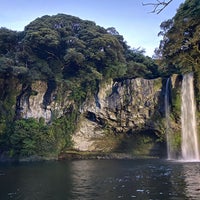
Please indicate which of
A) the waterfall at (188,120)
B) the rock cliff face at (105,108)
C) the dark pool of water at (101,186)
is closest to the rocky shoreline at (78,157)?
the rock cliff face at (105,108)

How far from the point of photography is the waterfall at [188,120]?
30.9 m

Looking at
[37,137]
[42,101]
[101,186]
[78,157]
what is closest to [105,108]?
[78,157]

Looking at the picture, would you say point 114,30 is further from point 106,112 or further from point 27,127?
point 27,127

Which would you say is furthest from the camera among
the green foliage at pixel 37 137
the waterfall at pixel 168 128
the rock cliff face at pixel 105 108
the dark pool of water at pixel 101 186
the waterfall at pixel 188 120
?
the rock cliff face at pixel 105 108

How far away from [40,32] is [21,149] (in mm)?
11779

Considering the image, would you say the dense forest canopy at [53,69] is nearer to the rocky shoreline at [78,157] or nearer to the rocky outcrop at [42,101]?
the rocky outcrop at [42,101]

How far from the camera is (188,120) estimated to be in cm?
3155

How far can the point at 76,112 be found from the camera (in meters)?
34.8

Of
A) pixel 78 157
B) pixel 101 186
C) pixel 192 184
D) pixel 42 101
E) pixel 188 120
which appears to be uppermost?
pixel 42 101

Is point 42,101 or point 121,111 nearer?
point 121,111

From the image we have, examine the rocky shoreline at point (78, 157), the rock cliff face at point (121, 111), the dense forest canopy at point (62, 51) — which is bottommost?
the rocky shoreline at point (78, 157)

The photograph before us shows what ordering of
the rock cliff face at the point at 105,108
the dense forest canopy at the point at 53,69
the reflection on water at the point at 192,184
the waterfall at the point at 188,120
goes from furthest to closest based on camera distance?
the rock cliff face at the point at 105,108 → the dense forest canopy at the point at 53,69 → the waterfall at the point at 188,120 → the reflection on water at the point at 192,184

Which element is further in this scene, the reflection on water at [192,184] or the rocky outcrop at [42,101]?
the rocky outcrop at [42,101]

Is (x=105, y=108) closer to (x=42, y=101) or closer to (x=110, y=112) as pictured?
(x=110, y=112)
